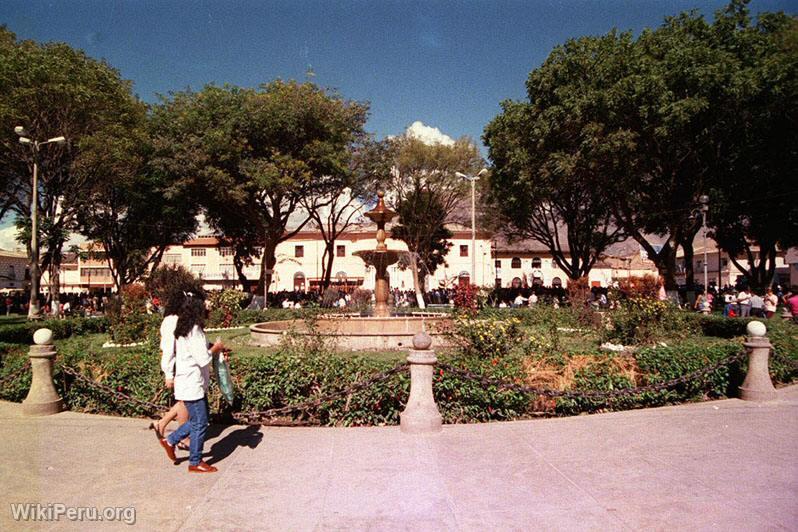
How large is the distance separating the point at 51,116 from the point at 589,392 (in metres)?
25.1

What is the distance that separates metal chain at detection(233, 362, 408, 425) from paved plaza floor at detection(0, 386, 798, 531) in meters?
0.25

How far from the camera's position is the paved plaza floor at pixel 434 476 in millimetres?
4238

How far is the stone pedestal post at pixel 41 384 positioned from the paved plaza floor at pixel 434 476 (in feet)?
1.40

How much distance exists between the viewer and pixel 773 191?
2561cm

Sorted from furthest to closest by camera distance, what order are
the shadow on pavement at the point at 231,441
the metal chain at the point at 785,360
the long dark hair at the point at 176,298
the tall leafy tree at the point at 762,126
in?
the tall leafy tree at the point at 762,126 < the metal chain at the point at 785,360 < the shadow on pavement at the point at 231,441 < the long dark hair at the point at 176,298

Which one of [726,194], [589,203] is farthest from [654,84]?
[589,203]

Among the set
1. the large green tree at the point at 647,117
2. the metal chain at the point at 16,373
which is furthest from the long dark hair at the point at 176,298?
the large green tree at the point at 647,117

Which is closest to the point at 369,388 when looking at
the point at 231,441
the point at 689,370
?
the point at 231,441

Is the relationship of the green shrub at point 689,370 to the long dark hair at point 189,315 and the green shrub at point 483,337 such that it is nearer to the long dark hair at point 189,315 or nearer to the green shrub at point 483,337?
the green shrub at point 483,337

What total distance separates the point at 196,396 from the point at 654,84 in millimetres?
22209

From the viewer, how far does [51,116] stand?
24219 mm

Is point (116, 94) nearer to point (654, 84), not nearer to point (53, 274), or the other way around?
point (53, 274)

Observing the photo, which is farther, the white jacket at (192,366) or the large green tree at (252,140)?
the large green tree at (252,140)

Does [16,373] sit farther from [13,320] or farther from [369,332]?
[13,320]
